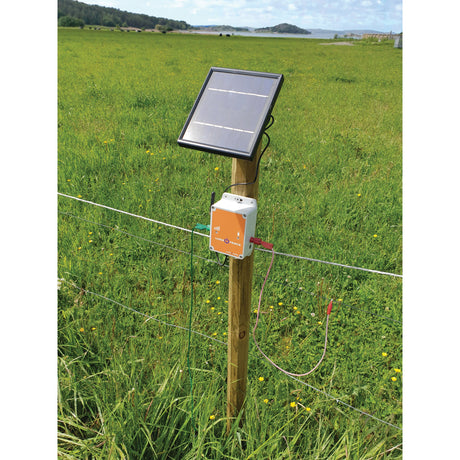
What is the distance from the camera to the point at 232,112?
1397 millimetres

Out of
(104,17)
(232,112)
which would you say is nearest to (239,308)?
(232,112)

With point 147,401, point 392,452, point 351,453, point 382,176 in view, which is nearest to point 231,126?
point 147,401

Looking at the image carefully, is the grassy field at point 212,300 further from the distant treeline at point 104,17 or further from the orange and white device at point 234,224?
the distant treeline at point 104,17

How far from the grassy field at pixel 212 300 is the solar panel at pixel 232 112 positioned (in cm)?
127

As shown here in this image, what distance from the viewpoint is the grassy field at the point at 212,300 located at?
187 cm

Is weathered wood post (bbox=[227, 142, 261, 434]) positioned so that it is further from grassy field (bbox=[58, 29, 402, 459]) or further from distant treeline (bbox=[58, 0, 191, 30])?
distant treeline (bbox=[58, 0, 191, 30])

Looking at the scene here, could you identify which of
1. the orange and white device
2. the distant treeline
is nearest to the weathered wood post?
the orange and white device

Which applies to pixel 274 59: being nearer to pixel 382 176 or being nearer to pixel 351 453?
pixel 382 176

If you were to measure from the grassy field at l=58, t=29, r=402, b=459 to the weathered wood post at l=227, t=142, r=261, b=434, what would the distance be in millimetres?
114

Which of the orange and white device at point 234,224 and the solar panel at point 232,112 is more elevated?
the solar panel at point 232,112

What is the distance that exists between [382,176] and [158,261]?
10.5 feet

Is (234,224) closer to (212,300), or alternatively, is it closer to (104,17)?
(212,300)

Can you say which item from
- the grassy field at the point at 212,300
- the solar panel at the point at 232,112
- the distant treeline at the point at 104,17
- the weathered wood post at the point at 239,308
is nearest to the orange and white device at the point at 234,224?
the weathered wood post at the point at 239,308

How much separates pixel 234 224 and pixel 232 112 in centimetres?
42
